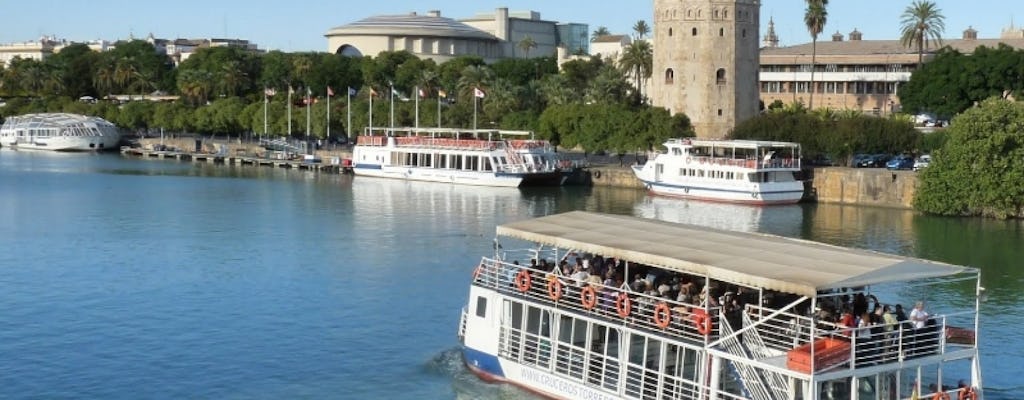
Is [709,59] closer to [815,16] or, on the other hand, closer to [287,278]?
[815,16]

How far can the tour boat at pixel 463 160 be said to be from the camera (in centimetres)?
8569

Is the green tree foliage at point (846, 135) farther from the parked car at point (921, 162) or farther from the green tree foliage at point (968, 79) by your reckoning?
the green tree foliage at point (968, 79)

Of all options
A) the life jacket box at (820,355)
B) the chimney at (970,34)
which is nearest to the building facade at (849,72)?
the chimney at (970,34)

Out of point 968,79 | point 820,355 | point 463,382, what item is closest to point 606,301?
point 463,382

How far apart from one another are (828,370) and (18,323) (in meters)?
23.1

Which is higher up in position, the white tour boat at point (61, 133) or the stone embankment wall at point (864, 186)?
the white tour boat at point (61, 133)

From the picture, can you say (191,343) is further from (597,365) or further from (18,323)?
(597,365)

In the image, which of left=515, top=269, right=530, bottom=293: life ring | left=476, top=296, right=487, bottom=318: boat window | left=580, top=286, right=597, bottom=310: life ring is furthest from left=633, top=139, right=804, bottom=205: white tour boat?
left=580, top=286, right=597, bottom=310: life ring

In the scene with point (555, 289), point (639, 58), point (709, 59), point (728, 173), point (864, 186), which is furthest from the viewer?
point (639, 58)

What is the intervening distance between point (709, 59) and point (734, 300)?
75477 mm

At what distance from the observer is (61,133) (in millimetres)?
132500

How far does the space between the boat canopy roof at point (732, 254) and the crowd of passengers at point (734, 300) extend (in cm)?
49

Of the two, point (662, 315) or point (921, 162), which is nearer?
point (662, 315)

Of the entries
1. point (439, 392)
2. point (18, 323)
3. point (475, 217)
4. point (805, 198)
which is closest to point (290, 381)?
point (439, 392)
